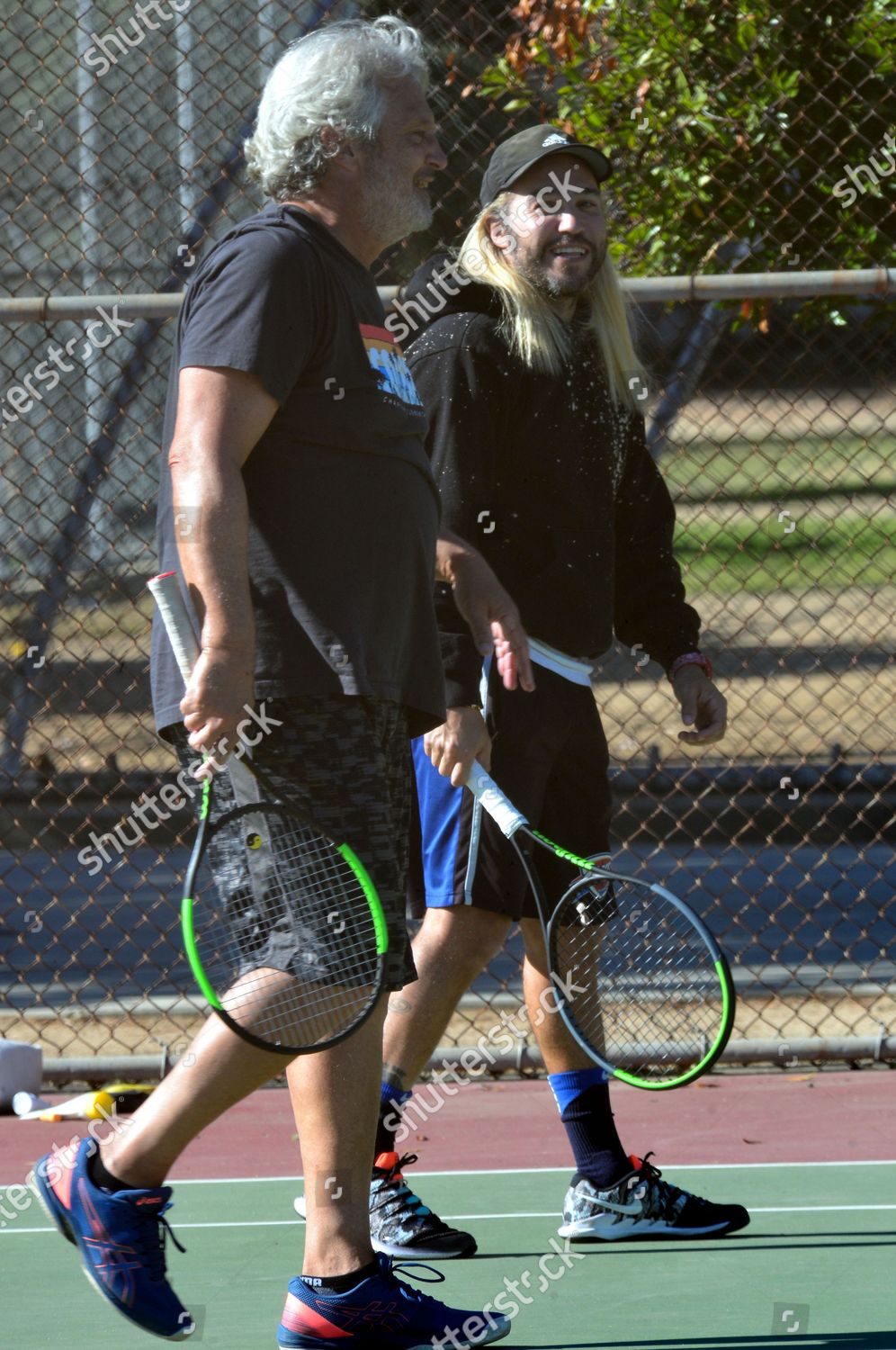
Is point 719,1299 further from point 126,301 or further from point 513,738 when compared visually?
point 126,301

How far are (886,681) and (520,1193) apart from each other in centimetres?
1252

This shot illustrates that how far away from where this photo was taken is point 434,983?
12.4ft

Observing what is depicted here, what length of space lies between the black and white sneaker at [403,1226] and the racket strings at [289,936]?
99cm

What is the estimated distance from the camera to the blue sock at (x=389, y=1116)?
3748 millimetres

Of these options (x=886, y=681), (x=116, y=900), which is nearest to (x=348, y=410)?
(x=116, y=900)

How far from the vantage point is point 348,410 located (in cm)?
296

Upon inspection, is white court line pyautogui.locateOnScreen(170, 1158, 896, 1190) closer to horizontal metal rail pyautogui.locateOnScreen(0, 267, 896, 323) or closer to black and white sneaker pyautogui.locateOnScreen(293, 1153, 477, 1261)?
black and white sneaker pyautogui.locateOnScreen(293, 1153, 477, 1261)

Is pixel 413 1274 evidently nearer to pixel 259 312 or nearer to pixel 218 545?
pixel 218 545

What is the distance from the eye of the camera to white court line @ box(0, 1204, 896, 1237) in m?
4.04

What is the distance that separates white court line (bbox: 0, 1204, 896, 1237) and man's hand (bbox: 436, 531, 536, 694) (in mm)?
1259

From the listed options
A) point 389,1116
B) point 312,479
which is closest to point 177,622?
point 312,479

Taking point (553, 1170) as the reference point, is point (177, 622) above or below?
above

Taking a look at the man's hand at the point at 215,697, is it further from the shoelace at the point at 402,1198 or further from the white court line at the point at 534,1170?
the white court line at the point at 534,1170

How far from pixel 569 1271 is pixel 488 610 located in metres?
1.28
